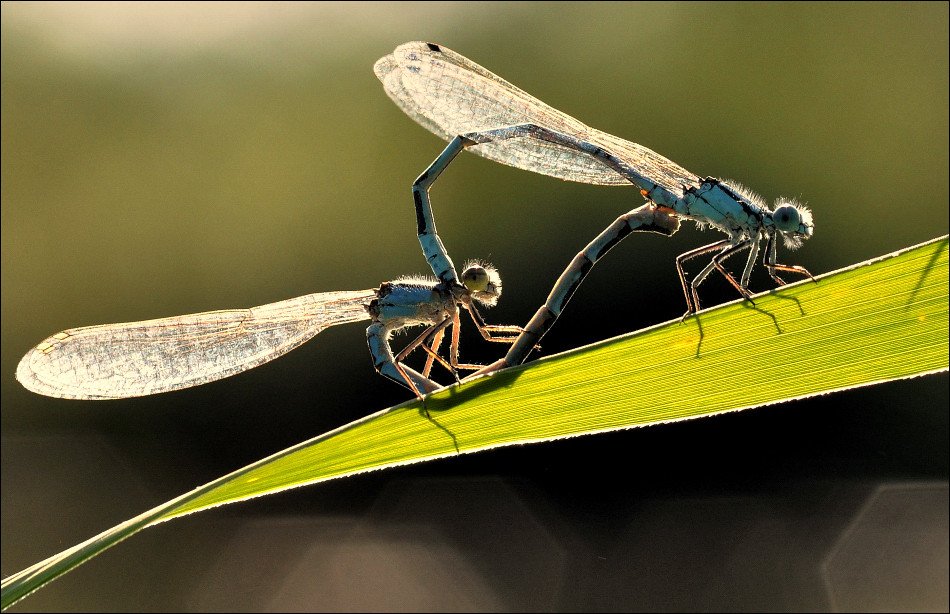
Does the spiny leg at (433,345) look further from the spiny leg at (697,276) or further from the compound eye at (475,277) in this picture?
the spiny leg at (697,276)

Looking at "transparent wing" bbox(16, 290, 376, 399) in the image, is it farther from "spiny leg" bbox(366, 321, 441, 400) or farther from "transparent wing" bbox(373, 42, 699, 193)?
"transparent wing" bbox(373, 42, 699, 193)

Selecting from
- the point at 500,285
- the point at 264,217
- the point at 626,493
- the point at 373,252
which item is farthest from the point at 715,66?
the point at 500,285

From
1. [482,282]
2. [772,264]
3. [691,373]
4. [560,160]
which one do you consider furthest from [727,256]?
[691,373]

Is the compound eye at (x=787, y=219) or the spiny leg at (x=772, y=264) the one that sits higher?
the compound eye at (x=787, y=219)

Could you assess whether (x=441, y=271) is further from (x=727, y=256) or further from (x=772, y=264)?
(x=772, y=264)

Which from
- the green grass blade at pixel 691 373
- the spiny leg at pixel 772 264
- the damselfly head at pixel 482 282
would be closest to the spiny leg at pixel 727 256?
the spiny leg at pixel 772 264

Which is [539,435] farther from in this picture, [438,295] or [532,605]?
[532,605]
